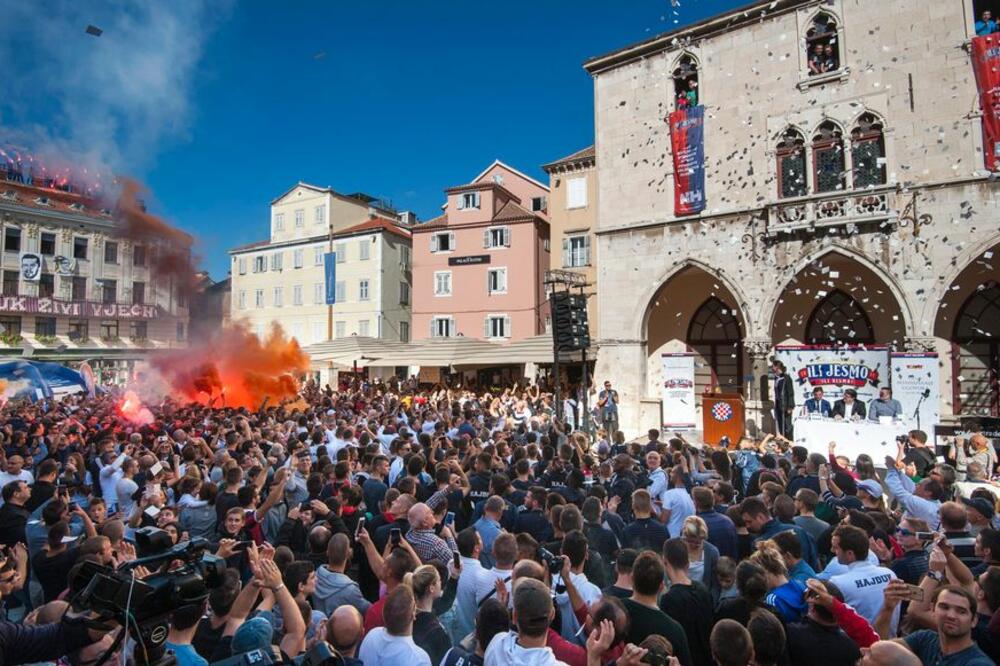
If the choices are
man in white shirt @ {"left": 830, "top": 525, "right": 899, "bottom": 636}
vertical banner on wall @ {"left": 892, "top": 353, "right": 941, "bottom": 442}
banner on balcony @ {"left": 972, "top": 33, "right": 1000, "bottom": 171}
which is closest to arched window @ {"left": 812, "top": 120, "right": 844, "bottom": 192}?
banner on balcony @ {"left": 972, "top": 33, "right": 1000, "bottom": 171}

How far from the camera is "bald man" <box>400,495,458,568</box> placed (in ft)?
17.1

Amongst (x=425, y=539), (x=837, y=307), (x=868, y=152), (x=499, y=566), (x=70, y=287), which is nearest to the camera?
(x=499, y=566)

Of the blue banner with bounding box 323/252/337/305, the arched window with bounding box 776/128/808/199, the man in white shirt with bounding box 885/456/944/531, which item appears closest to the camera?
the man in white shirt with bounding box 885/456/944/531

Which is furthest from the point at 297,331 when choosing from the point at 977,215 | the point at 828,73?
the point at 977,215

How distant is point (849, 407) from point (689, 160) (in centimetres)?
943

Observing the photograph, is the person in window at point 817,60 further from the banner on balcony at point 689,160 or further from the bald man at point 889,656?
the bald man at point 889,656

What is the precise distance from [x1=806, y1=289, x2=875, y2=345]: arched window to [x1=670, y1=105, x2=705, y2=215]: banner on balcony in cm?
513

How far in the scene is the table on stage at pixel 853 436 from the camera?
12.4 metres

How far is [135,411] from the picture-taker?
56.8 ft

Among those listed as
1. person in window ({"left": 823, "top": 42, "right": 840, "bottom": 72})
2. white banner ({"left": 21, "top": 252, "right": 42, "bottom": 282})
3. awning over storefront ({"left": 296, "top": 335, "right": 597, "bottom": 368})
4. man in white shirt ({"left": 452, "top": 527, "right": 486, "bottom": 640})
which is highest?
person in window ({"left": 823, "top": 42, "right": 840, "bottom": 72})

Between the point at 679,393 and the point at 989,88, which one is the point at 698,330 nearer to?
the point at 679,393

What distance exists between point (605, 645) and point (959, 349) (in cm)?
1884

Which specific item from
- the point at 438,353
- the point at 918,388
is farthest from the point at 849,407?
the point at 438,353

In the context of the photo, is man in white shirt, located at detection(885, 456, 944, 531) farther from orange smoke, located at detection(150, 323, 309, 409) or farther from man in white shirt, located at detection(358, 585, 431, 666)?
orange smoke, located at detection(150, 323, 309, 409)
